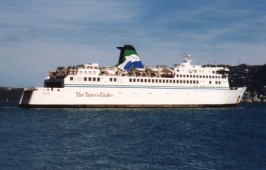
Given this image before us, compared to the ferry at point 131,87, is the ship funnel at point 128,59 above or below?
above

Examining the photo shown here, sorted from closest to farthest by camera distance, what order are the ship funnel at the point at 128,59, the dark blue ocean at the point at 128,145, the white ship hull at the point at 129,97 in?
the dark blue ocean at the point at 128,145
the white ship hull at the point at 129,97
the ship funnel at the point at 128,59

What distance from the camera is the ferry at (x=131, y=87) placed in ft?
181

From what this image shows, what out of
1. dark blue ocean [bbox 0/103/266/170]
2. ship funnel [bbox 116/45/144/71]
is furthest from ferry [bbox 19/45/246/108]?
dark blue ocean [bbox 0/103/266/170]

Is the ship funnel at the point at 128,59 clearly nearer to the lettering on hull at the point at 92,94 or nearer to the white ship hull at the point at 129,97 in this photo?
the white ship hull at the point at 129,97

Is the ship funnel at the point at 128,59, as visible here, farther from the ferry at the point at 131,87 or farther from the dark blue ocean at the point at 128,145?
the dark blue ocean at the point at 128,145

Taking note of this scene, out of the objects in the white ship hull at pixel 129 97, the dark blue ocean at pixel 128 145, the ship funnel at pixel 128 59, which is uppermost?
the ship funnel at pixel 128 59

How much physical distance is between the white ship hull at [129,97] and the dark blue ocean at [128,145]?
14.5 meters

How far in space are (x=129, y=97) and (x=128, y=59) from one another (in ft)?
24.0

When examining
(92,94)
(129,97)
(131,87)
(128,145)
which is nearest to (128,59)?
(131,87)

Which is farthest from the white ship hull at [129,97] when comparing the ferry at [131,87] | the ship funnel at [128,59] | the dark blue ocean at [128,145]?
the dark blue ocean at [128,145]

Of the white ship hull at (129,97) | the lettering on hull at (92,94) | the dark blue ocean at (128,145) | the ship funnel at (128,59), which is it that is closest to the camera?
the dark blue ocean at (128,145)

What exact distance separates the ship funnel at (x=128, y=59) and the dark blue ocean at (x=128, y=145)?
77.6ft

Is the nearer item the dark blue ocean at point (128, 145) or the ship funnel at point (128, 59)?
the dark blue ocean at point (128, 145)

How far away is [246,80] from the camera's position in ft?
505
